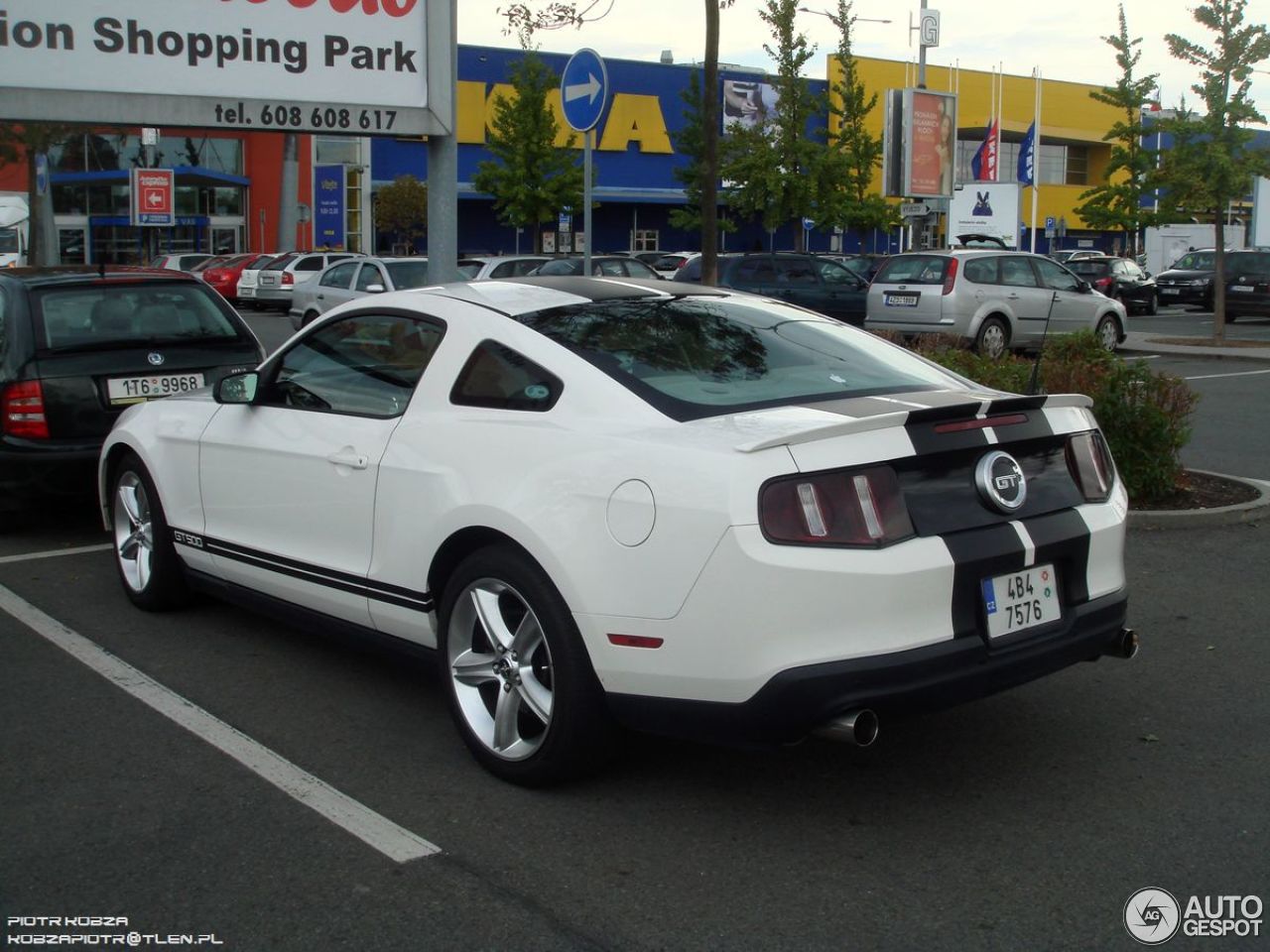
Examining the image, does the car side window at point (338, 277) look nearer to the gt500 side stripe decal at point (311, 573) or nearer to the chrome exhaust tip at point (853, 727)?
the gt500 side stripe decal at point (311, 573)

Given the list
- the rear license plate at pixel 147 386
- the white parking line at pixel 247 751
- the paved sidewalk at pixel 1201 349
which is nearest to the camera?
the white parking line at pixel 247 751

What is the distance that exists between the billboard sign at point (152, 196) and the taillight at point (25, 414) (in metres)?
→ 37.3

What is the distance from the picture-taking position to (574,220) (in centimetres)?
5084

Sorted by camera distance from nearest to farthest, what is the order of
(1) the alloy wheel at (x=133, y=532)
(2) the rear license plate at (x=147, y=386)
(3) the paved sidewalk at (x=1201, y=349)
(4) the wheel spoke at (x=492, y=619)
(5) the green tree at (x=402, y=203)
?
(4) the wheel spoke at (x=492, y=619) → (1) the alloy wheel at (x=133, y=532) → (2) the rear license plate at (x=147, y=386) → (3) the paved sidewalk at (x=1201, y=349) → (5) the green tree at (x=402, y=203)

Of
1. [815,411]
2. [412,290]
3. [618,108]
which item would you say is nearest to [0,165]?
[412,290]

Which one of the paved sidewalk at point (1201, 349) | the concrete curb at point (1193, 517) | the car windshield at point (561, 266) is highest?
the car windshield at point (561, 266)

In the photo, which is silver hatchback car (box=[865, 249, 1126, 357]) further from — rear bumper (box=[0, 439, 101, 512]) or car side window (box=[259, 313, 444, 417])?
car side window (box=[259, 313, 444, 417])

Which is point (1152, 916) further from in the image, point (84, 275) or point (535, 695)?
point (84, 275)

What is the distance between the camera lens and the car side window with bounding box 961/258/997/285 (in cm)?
2031

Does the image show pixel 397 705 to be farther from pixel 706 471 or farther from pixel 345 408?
pixel 706 471

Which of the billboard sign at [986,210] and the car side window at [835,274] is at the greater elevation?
the billboard sign at [986,210]

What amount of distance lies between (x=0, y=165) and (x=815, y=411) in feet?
80.9

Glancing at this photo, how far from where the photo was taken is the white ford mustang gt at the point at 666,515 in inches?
146

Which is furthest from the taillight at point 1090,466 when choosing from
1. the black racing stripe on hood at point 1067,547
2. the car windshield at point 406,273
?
the car windshield at point 406,273
